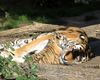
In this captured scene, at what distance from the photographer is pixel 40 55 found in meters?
6.26

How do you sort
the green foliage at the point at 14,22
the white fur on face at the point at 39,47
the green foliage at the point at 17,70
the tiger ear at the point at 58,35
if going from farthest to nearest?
1. the green foliage at the point at 14,22
2. the tiger ear at the point at 58,35
3. the white fur on face at the point at 39,47
4. the green foliage at the point at 17,70

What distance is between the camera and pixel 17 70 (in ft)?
17.3

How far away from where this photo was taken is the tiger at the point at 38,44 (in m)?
6.32

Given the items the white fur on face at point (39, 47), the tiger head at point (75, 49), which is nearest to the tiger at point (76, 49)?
the tiger head at point (75, 49)

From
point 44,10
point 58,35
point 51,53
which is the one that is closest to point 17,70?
point 51,53

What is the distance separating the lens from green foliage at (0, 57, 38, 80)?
5113mm

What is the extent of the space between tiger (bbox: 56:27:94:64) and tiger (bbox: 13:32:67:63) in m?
0.13

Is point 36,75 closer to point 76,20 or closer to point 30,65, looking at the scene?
point 30,65

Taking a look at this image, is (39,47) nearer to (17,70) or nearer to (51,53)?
(51,53)

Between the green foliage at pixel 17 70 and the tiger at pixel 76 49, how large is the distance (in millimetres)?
964

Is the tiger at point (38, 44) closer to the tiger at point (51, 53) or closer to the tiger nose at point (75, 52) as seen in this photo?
the tiger at point (51, 53)

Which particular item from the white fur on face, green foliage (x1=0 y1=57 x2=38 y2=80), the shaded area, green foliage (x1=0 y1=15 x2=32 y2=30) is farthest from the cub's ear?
the shaded area

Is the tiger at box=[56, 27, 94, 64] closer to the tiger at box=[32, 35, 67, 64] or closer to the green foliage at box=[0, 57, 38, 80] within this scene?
the tiger at box=[32, 35, 67, 64]

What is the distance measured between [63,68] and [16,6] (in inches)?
576
